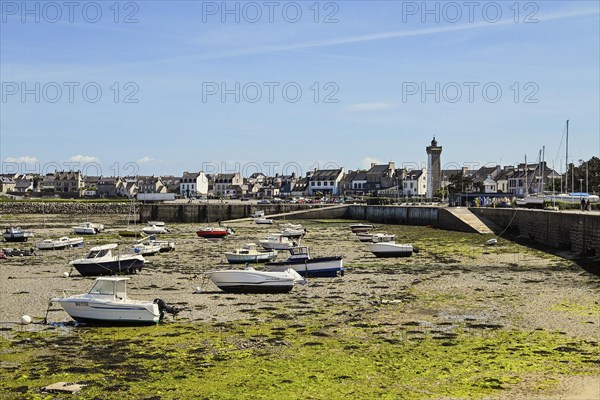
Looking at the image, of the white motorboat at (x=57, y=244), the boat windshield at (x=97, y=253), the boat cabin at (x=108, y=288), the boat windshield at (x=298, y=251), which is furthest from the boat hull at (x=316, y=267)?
the white motorboat at (x=57, y=244)

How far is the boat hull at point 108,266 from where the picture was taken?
110 feet

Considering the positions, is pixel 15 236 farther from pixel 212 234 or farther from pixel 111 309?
pixel 111 309

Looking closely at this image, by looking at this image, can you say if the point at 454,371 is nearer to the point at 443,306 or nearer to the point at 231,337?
the point at 231,337

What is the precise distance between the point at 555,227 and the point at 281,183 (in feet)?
440

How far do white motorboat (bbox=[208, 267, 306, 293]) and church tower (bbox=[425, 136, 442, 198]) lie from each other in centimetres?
8785

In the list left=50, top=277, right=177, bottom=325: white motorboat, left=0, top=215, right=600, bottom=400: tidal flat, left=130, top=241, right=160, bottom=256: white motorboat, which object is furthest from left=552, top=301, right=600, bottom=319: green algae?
left=130, top=241, right=160, bottom=256: white motorboat

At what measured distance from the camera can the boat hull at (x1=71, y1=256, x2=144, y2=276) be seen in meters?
33.7

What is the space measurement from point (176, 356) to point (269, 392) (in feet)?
12.1

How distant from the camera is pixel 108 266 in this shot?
3388cm

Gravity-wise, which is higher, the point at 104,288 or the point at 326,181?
the point at 326,181

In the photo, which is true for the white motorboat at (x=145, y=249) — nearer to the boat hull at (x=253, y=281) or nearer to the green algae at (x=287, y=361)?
the boat hull at (x=253, y=281)

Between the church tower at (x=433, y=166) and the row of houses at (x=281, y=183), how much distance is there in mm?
7739

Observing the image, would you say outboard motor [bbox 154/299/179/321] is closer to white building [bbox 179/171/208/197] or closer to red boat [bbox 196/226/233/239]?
red boat [bbox 196/226/233/239]

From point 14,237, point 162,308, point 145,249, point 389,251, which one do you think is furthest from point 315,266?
point 14,237
